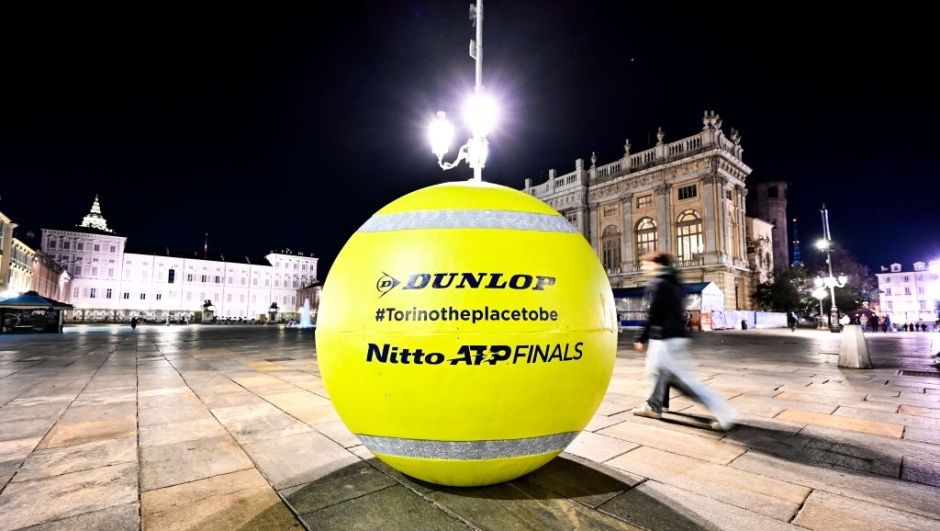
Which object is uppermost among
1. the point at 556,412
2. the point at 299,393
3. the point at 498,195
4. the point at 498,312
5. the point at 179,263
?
the point at 179,263

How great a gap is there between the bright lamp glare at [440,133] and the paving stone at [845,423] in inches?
438

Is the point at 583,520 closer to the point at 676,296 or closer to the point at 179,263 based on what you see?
the point at 676,296

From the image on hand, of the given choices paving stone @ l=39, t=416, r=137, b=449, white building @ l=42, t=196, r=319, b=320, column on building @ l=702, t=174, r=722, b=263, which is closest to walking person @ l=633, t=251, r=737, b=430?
paving stone @ l=39, t=416, r=137, b=449

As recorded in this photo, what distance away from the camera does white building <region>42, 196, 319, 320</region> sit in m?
80.9

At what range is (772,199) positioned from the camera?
63.5 m

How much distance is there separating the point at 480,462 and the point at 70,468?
316 centimetres

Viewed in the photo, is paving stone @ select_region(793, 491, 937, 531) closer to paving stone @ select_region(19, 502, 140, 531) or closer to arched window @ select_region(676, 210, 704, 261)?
paving stone @ select_region(19, 502, 140, 531)

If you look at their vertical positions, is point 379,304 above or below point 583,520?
above

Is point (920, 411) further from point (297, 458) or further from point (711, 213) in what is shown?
point (711, 213)

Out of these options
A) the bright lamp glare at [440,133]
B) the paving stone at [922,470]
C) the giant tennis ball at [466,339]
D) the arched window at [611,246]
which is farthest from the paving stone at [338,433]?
the arched window at [611,246]

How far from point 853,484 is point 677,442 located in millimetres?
1204

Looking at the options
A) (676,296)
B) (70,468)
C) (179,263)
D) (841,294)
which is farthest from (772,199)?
(179,263)

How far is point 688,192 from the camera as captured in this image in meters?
40.5

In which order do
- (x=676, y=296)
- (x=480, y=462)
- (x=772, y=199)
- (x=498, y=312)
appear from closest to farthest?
(x=498, y=312)
(x=480, y=462)
(x=676, y=296)
(x=772, y=199)
